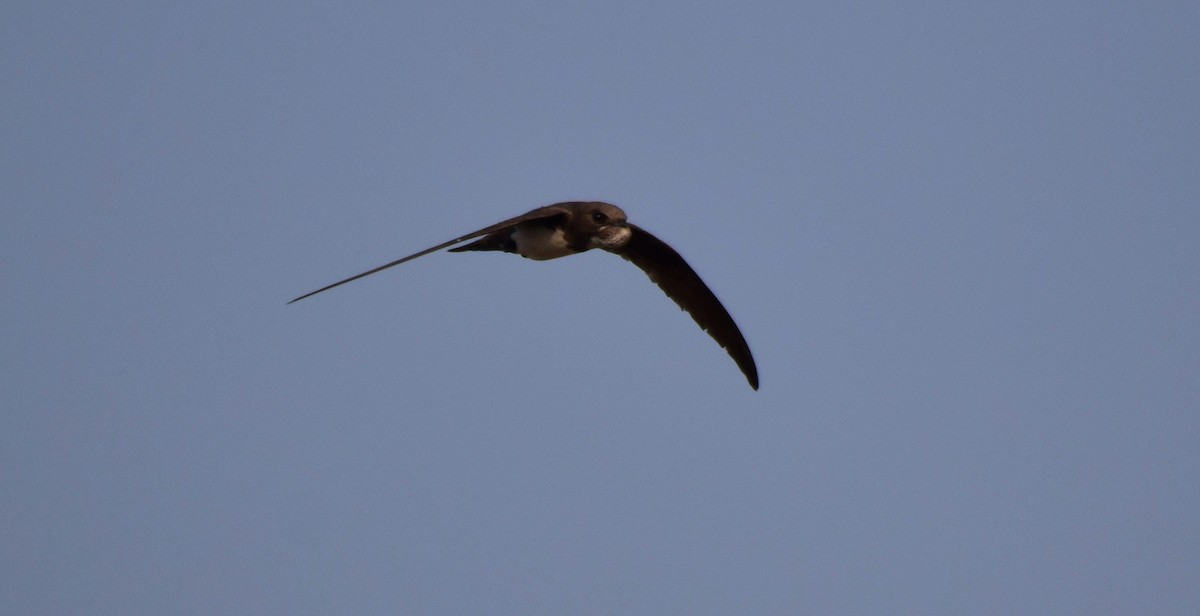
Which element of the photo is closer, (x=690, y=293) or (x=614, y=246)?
(x=614, y=246)

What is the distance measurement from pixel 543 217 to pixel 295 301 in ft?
10.4

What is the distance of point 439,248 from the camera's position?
9109 mm

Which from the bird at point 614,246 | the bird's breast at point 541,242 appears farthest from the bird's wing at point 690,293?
the bird's breast at point 541,242

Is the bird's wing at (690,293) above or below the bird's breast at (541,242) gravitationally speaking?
below

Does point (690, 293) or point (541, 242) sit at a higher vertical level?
point (541, 242)

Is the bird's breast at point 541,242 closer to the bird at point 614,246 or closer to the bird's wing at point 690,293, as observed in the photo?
the bird at point 614,246

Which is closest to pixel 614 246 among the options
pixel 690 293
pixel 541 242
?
pixel 541 242

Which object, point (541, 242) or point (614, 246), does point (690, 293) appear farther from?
point (541, 242)

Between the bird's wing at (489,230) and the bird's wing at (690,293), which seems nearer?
the bird's wing at (489,230)

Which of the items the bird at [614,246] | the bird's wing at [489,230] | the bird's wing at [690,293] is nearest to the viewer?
the bird's wing at [489,230]

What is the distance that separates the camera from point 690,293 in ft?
42.4

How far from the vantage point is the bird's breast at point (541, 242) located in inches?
453

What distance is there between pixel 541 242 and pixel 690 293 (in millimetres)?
2013

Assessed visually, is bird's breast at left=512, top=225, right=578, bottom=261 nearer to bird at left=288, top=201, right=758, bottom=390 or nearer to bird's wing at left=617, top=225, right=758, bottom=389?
bird at left=288, top=201, right=758, bottom=390
